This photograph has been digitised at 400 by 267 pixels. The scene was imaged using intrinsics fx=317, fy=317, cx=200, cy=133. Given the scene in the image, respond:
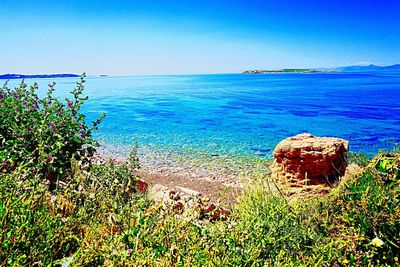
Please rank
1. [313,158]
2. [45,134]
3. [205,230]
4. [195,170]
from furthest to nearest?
[195,170], [313,158], [45,134], [205,230]

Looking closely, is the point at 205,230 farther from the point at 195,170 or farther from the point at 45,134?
the point at 195,170

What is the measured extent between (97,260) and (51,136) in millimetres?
3513

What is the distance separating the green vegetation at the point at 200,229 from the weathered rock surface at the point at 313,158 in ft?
7.52

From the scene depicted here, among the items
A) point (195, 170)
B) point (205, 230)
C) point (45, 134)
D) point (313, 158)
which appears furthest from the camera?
point (195, 170)

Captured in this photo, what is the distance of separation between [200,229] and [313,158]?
396 centimetres

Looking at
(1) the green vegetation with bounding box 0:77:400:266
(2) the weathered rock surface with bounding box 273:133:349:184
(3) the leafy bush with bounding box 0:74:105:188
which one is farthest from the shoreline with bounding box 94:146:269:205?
(1) the green vegetation with bounding box 0:77:400:266

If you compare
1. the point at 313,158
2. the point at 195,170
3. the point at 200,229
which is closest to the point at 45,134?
the point at 200,229

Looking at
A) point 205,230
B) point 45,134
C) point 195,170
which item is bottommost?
point 195,170

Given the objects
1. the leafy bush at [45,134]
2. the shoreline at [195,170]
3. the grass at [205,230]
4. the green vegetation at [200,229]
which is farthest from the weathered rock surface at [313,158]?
the leafy bush at [45,134]

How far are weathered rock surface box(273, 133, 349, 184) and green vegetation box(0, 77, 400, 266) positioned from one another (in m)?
2.29

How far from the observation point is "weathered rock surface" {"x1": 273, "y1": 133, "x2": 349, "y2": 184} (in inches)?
244

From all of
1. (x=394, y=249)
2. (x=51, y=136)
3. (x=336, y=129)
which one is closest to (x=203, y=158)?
(x=51, y=136)

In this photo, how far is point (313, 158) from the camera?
20.6ft

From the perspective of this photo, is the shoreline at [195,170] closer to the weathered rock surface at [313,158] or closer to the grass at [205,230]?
the weathered rock surface at [313,158]
